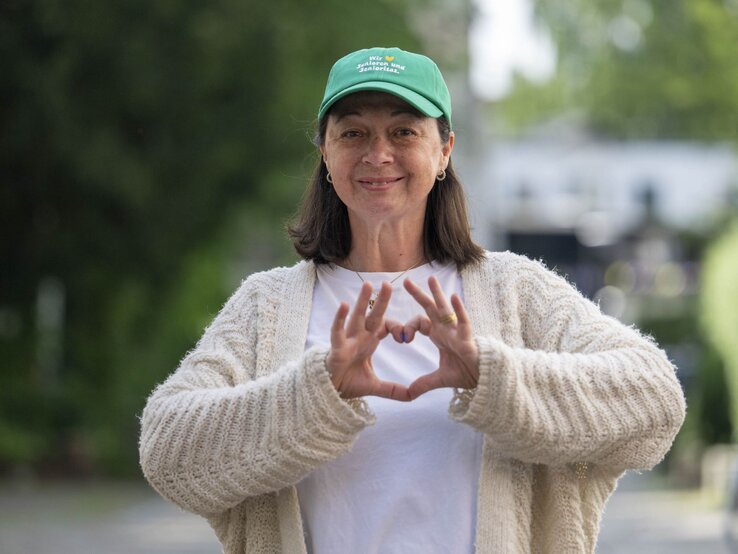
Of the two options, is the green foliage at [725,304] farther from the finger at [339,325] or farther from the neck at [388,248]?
the finger at [339,325]

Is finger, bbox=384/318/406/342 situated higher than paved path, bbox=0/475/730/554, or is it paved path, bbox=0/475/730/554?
paved path, bbox=0/475/730/554

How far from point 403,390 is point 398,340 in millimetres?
95

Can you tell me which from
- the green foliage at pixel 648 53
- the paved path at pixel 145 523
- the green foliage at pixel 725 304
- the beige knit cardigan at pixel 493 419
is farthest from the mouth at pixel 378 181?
Answer: the green foliage at pixel 648 53

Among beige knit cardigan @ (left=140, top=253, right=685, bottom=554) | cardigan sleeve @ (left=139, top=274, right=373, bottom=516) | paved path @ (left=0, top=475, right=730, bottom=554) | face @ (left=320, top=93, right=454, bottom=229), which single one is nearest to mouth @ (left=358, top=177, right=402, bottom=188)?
face @ (left=320, top=93, right=454, bottom=229)

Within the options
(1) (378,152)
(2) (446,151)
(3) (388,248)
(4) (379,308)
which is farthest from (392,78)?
(4) (379,308)

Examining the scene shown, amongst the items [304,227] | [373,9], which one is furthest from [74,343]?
[304,227]

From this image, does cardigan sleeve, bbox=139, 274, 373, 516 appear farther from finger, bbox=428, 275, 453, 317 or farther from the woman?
finger, bbox=428, 275, 453, 317

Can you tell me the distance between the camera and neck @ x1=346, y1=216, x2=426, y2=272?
3.01 metres

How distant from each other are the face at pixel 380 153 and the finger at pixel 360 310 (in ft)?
1.17

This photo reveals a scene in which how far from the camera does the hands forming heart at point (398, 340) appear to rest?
260 centimetres

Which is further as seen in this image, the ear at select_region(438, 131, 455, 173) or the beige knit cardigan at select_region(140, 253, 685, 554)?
the ear at select_region(438, 131, 455, 173)

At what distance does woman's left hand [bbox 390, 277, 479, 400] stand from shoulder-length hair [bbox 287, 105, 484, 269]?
38 centimetres

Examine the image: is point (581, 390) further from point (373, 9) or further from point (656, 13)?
point (656, 13)

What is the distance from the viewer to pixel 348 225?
311cm
